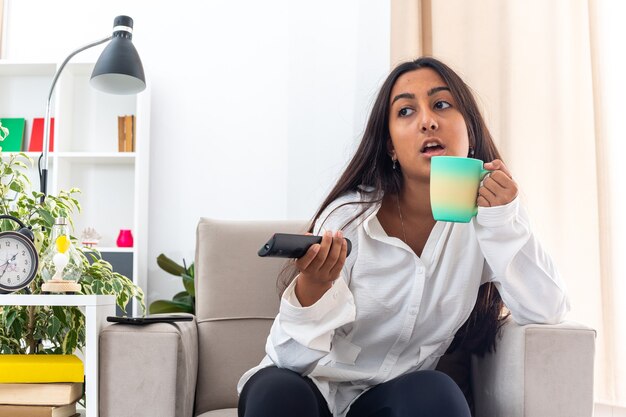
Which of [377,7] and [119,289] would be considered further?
[377,7]

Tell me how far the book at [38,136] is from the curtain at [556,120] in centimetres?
156

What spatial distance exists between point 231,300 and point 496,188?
0.87 metres

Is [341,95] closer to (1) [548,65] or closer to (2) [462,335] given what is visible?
(1) [548,65]

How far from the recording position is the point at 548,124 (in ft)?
8.36

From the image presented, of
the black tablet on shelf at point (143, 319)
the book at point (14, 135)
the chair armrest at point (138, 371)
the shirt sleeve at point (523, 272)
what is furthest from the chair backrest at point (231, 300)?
the book at point (14, 135)

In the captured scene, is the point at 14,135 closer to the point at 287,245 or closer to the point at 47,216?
the point at 47,216

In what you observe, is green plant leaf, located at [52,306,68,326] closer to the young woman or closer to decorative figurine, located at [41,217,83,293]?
decorative figurine, located at [41,217,83,293]

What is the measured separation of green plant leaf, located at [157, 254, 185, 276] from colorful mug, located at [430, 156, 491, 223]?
6.31 feet

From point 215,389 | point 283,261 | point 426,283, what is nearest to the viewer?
point 426,283

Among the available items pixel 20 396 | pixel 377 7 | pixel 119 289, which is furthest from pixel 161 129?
pixel 20 396

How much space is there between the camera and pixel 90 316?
148 centimetres

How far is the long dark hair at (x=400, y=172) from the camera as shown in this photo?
1.47 meters

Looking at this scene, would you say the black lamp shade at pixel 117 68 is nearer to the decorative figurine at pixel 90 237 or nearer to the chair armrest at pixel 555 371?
the decorative figurine at pixel 90 237

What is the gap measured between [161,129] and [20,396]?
73.0 inches
